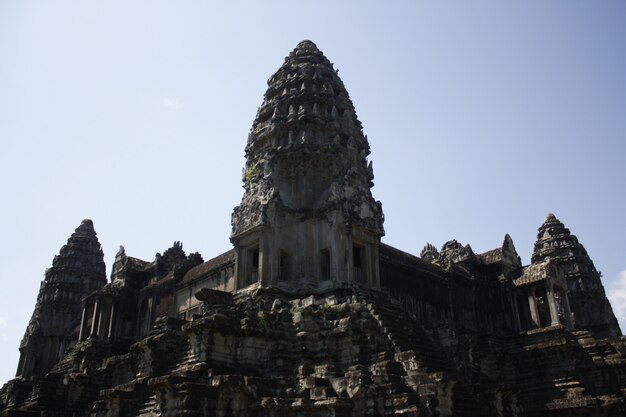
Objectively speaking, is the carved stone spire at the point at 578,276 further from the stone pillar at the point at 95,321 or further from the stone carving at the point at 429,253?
the stone pillar at the point at 95,321

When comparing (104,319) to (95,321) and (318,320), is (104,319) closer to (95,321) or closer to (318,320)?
(95,321)

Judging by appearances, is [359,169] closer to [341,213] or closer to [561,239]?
[341,213]

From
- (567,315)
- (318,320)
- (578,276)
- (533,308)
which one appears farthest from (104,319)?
(578,276)

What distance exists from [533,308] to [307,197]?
17574mm

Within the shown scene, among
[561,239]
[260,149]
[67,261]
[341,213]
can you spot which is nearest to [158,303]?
[260,149]

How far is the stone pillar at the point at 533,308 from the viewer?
34.9m

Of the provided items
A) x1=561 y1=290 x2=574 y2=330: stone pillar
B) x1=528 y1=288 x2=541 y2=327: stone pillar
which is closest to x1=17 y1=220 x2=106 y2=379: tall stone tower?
x1=528 y1=288 x2=541 y2=327: stone pillar

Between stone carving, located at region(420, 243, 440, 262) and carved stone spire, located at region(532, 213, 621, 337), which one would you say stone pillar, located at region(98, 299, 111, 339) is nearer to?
stone carving, located at region(420, 243, 440, 262)

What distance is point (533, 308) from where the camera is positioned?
35.3m

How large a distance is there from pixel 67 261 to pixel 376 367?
4398 centimetres

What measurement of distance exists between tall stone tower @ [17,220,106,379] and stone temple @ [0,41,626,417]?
10707 mm

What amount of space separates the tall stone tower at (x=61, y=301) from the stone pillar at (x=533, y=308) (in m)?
35.9

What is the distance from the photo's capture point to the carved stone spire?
4738cm

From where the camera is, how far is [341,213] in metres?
25.4
